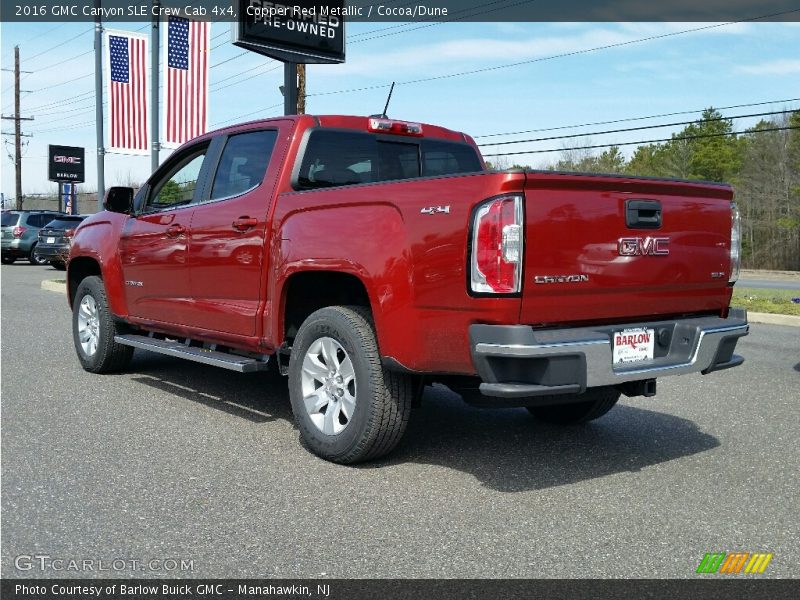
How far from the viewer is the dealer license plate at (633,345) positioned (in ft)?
13.6

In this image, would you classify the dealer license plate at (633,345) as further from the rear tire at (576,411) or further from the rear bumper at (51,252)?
the rear bumper at (51,252)

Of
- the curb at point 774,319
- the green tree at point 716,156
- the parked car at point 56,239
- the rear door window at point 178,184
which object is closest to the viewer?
the rear door window at point 178,184

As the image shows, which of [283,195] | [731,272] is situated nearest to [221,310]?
[283,195]

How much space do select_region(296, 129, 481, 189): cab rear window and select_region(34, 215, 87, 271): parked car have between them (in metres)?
21.9

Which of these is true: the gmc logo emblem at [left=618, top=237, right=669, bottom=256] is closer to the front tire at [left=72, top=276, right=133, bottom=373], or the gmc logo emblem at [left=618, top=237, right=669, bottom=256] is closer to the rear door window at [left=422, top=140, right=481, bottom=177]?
the rear door window at [left=422, top=140, right=481, bottom=177]

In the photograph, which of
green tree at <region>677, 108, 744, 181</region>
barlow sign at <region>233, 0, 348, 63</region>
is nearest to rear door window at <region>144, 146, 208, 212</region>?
barlow sign at <region>233, 0, 348, 63</region>

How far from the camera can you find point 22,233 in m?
29.2

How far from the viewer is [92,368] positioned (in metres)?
7.45

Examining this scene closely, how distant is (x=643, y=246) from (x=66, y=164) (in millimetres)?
52744

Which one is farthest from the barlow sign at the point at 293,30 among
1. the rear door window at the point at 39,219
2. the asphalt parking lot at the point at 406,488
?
the rear door window at the point at 39,219

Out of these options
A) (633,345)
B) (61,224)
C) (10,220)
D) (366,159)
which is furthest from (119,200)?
(10,220)

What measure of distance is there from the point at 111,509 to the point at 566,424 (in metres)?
3.15

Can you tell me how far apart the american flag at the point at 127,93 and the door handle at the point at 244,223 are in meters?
13.3

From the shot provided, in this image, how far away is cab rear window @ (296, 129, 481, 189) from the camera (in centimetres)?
539
